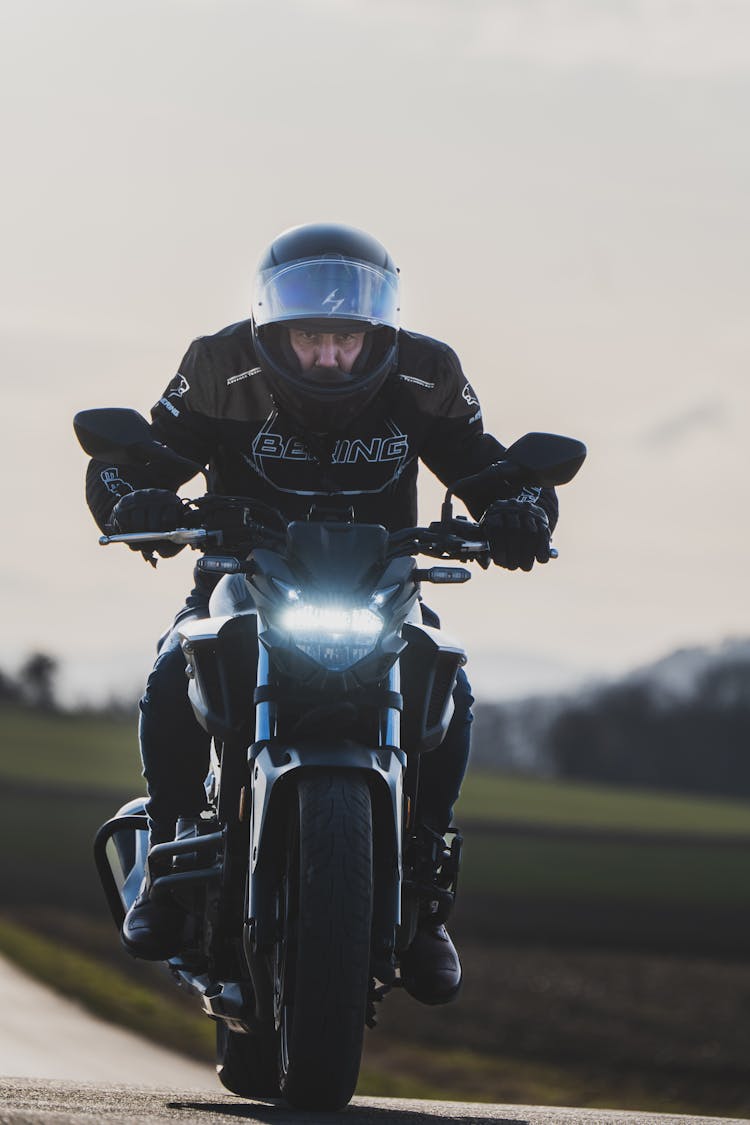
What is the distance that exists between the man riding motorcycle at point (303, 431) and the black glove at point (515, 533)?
0.68 ft

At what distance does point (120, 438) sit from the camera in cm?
523

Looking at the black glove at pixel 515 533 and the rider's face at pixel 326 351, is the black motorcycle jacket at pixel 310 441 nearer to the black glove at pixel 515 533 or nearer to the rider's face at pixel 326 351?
the rider's face at pixel 326 351

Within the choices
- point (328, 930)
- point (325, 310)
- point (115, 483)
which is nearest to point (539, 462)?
point (325, 310)

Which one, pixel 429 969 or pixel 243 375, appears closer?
pixel 429 969

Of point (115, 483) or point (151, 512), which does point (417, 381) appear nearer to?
point (115, 483)

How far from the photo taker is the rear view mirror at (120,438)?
5238mm

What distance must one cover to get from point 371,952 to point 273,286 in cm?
216

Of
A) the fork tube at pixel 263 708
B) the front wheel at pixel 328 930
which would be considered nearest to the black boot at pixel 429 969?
the front wheel at pixel 328 930

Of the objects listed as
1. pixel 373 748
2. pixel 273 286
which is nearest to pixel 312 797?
pixel 373 748

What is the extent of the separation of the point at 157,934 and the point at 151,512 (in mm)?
1407

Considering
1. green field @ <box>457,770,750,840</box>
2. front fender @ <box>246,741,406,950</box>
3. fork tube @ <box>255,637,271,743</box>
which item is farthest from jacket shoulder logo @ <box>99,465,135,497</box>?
green field @ <box>457,770,750,840</box>

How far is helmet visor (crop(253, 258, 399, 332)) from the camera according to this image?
581 cm

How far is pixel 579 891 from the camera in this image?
5825cm

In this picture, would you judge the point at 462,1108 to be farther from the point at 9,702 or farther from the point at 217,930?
the point at 9,702
